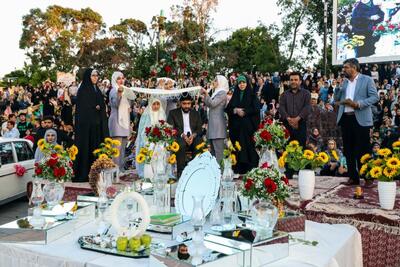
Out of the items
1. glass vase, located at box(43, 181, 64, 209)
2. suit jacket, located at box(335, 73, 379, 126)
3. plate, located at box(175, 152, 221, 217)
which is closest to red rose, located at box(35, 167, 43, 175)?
glass vase, located at box(43, 181, 64, 209)

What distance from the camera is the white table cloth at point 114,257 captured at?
269 centimetres

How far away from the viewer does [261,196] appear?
10.1 feet

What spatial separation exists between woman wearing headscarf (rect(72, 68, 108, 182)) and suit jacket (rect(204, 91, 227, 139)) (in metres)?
1.77

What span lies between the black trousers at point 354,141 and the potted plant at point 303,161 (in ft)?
3.89

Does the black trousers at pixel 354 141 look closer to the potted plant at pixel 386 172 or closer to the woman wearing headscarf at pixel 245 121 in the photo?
the potted plant at pixel 386 172

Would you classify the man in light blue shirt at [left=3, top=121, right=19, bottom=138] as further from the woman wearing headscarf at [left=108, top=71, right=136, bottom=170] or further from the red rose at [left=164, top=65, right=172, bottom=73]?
the red rose at [left=164, top=65, right=172, bottom=73]

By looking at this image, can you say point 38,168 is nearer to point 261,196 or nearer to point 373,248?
point 261,196

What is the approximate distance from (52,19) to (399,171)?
3750cm

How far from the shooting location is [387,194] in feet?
15.0

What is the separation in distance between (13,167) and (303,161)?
4360 mm

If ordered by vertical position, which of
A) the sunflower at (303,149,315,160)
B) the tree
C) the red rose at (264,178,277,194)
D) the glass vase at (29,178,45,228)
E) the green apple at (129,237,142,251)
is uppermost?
the tree

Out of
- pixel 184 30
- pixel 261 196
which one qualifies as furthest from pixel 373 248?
pixel 184 30

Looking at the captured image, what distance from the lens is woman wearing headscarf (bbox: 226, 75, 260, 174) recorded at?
7598mm

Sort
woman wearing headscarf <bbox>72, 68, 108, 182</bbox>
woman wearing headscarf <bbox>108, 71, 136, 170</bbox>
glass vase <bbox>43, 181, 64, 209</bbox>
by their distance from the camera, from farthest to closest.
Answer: woman wearing headscarf <bbox>108, 71, 136, 170</bbox>, woman wearing headscarf <bbox>72, 68, 108, 182</bbox>, glass vase <bbox>43, 181, 64, 209</bbox>
